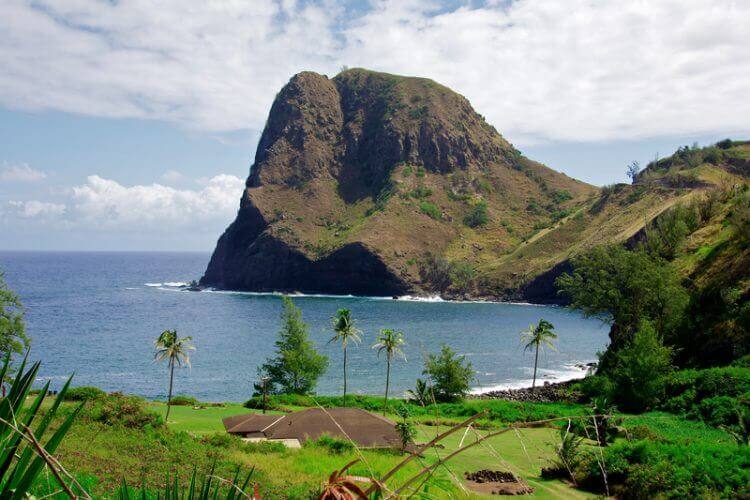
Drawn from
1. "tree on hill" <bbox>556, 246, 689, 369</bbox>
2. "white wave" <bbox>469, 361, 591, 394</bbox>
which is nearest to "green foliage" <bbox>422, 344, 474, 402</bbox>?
"white wave" <bbox>469, 361, 591, 394</bbox>

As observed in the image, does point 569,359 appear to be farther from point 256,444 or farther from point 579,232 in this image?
point 579,232

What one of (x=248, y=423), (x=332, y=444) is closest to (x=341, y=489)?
(x=332, y=444)

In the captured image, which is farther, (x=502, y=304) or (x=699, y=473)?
(x=502, y=304)

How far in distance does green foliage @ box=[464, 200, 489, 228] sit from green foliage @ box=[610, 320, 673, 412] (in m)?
136

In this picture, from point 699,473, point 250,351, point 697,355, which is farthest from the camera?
point 250,351

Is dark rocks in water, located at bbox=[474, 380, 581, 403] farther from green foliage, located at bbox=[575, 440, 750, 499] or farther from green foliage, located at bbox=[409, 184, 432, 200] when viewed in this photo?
green foliage, located at bbox=[409, 184, 432, 200]

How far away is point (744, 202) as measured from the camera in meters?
46.8

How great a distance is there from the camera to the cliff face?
15000cm

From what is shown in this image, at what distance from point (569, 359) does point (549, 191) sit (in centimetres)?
12802

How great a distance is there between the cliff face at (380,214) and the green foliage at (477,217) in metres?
0.37

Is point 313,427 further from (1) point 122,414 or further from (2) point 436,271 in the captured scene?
(2) point 436,271

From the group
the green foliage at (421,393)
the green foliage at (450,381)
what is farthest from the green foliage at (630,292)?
the green foliage at (421,393)

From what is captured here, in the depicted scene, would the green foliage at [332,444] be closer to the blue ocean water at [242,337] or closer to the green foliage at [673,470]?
the blue ocean water at [242,337]

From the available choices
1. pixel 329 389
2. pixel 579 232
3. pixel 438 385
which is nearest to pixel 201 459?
pixel 438 385
